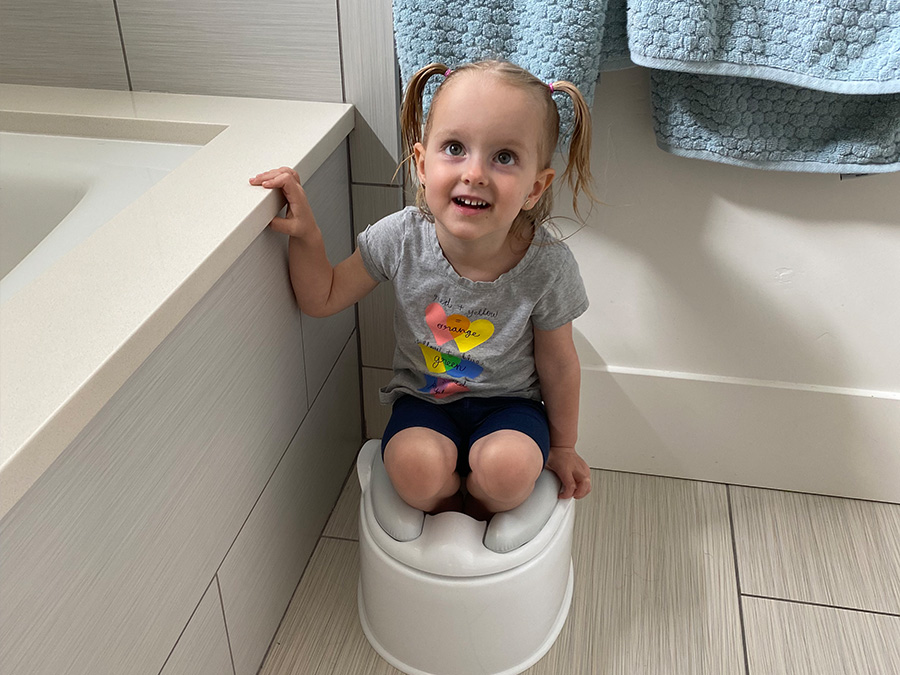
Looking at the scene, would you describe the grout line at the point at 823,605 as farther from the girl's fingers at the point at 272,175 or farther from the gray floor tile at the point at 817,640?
the girl's fingers at the point at 272,175

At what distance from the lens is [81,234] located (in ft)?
2.72

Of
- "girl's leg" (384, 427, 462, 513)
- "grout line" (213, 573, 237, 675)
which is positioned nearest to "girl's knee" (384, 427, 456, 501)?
"girl's leg" (384, 427, 462, 513)

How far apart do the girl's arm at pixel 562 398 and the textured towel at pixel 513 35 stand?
25cm

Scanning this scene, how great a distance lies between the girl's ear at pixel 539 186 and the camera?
0.88m

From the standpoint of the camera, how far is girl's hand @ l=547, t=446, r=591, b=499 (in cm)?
102

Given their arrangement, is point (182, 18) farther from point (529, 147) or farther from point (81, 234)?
point (529, 147)

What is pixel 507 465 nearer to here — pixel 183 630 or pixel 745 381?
pixel 183 630

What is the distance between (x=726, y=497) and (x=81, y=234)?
1.01 meters

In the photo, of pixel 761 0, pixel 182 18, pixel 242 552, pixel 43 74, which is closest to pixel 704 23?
pixel 761 0

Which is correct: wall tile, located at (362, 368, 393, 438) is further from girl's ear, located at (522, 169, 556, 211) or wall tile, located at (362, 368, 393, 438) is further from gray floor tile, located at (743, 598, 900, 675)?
gray floor tile, located at (743, 598, 900, 675)

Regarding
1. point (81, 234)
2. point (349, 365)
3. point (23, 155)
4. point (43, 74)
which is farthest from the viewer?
point (349, 365)

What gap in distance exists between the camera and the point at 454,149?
0.84 m

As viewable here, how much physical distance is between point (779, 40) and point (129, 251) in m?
0.70

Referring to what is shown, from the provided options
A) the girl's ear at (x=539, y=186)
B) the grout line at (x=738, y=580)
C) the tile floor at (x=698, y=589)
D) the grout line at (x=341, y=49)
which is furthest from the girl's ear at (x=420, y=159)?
the grout line at (x=738, y=580)
